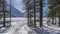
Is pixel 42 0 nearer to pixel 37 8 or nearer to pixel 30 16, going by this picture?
pixel 37 8

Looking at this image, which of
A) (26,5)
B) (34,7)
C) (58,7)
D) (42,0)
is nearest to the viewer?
(58,7)

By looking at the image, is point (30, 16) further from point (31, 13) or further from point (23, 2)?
point (23, 2)

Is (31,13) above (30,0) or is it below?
below

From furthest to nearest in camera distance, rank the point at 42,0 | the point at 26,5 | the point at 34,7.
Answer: the point at 26,5, the point at 34,7, the point at 42,0

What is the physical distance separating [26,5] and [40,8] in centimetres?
407

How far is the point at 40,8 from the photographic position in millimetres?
27078

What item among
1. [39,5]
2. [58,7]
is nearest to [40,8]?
[39,5]

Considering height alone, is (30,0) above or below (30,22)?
above

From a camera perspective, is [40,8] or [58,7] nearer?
→ [58,7]

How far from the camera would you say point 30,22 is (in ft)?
105

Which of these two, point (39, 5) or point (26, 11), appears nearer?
point (39, 5)

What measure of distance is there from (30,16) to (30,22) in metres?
1.14

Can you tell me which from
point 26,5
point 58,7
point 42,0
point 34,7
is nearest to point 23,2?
point 26,5

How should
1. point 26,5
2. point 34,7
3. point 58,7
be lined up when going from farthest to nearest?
point 26,5 < point 34,7 < point 58,7
